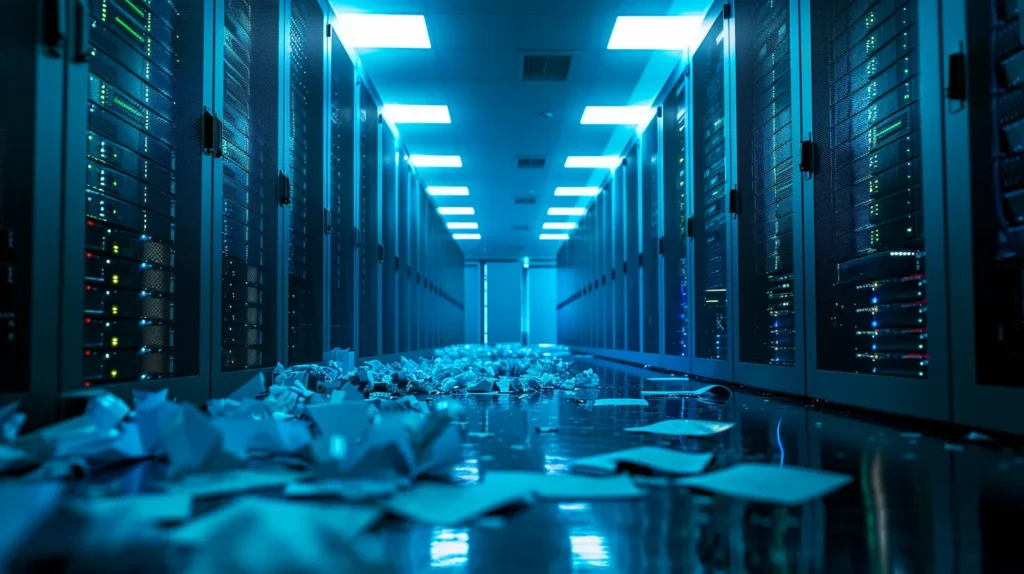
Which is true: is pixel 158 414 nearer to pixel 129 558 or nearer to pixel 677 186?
pixel 129 558

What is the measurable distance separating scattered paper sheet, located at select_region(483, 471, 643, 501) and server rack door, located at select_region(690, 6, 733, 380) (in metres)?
2.80

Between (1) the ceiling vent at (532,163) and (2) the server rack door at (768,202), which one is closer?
(2) the server rack door at (768,202)

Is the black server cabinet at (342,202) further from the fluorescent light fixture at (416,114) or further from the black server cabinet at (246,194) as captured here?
the fluorescent light fixture at (416,114)

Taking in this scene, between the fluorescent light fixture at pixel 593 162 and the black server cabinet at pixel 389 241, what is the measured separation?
7.22ft

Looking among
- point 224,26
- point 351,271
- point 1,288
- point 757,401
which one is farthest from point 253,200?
point 757,401

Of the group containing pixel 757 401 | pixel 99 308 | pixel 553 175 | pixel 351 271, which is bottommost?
pixel 757 401

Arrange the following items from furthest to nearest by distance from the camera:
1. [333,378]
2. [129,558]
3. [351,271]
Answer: [351,271] < [333,378] < [129,558]

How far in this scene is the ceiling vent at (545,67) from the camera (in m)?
4.80

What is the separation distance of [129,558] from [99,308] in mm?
1355

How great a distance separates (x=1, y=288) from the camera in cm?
134

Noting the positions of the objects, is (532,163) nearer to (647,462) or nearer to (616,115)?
(616,115)

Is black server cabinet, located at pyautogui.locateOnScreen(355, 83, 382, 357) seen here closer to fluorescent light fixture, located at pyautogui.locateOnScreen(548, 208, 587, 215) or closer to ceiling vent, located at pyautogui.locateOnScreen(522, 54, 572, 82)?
ceiling vent, located at pyautogui.locateOnScreen(522, 54, 572, 82)

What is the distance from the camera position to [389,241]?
6.43m

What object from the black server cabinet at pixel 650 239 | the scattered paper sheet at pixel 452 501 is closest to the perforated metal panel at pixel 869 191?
the scattered paper sheet at pixel 452 501
